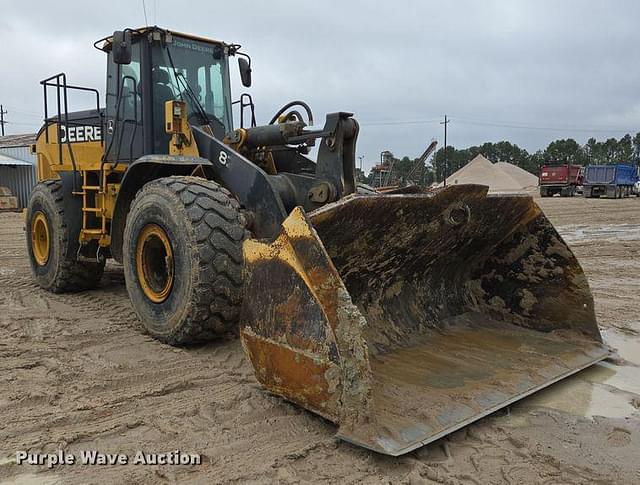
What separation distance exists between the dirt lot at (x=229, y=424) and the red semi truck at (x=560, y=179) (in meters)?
30.7

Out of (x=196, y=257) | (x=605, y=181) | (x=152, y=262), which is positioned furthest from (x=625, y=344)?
(x=605, y=181)

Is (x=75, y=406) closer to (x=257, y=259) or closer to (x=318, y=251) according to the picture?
(x=257, y=259)

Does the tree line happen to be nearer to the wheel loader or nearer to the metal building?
the metal building

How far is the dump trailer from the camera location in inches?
1230

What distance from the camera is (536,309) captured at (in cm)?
425

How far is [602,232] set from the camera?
42.3 feet

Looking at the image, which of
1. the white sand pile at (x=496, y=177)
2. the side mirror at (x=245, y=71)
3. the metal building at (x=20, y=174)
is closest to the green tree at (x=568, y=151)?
the white sand pile at (x=496, y=177)

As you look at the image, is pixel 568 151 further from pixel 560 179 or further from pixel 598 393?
pixel 598 393

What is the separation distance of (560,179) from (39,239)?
3135 centimetres

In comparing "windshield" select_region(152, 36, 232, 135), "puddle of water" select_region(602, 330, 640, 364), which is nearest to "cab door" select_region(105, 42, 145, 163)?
"windshield" select_region(152, 36, 232, 135)

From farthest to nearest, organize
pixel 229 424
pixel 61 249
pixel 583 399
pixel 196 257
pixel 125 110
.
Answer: pixel 61 249 → pixel 125 110 → pixel 196 257 → pixel 583 399 → pixel 229 424

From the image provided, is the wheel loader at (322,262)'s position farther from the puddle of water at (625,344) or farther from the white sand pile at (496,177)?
the white sand pile at (496,177)

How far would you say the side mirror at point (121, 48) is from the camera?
4.60m

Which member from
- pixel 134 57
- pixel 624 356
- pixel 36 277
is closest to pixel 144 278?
pixel 134 57
